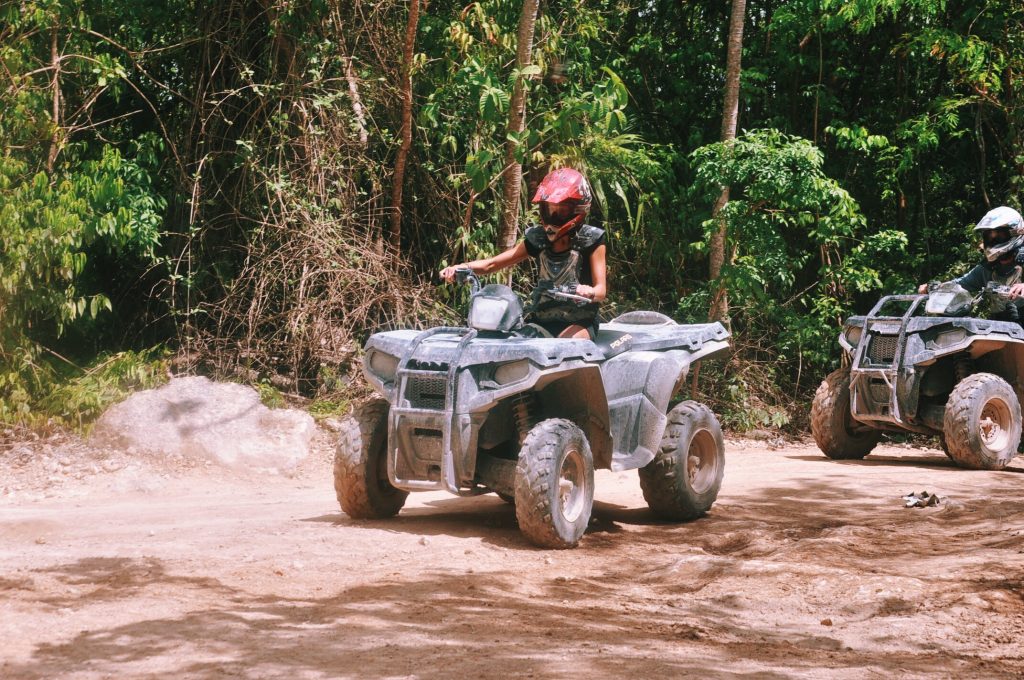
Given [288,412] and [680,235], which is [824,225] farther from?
[288,412]

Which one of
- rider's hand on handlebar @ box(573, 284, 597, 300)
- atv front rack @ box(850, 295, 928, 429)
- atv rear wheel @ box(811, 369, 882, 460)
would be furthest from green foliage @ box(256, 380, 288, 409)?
atv front rack @ box(850, 295, 928, 429)

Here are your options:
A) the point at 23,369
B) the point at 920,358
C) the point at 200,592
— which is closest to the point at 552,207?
the point at 200,592

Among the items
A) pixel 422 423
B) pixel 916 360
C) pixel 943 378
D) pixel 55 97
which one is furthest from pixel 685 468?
pixel 55 97

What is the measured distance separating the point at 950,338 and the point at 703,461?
3681 mm

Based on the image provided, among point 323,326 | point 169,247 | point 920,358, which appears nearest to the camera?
point 920,358

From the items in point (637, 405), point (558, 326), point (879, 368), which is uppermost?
point (558, 326)

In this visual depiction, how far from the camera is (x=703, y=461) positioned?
8062 mm

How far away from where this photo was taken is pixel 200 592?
17.1 feet

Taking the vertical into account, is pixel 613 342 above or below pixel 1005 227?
below

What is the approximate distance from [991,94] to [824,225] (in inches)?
129

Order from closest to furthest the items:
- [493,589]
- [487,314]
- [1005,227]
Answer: [493,589], [487,314], [1005,227]

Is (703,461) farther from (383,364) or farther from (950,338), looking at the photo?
(950,338)

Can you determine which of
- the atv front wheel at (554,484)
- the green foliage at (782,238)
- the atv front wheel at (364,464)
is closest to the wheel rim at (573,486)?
the atv front wheel at (554,484)

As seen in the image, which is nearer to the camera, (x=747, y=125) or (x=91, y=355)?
(x=91, y=355)
